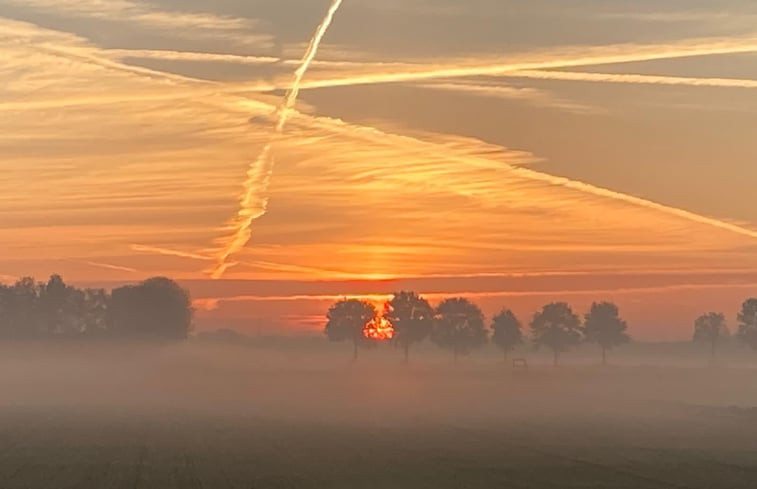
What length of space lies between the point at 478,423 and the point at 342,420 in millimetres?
12834

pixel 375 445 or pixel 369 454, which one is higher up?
pixel 375 445

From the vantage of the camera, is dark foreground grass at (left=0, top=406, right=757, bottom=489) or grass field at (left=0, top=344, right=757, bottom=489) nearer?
dark foreground grass at (left=0, top=406, right=757, bottom=489)

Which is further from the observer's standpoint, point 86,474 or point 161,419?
point 161,419

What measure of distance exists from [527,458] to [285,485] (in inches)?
820

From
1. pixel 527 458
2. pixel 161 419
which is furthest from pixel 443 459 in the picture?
pixel 161 419

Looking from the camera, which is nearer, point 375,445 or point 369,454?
point 369,454

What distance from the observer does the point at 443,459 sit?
6719cm

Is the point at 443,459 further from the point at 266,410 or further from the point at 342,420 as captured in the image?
the point at 266,410

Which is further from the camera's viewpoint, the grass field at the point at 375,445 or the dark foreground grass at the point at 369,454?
the grass field at the point at 375,445

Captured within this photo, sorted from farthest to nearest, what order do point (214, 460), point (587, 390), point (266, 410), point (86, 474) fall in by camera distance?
point (587, 390)
point (266, 410)
point (214, 460)
point (86, 474)

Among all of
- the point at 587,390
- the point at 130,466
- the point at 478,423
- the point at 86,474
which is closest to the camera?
the point at 86,474

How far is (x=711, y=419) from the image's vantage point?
121500 millimetres

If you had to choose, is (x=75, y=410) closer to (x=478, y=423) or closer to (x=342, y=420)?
(x=342, y=420)

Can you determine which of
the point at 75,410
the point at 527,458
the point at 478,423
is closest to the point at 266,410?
the point at 75,410
